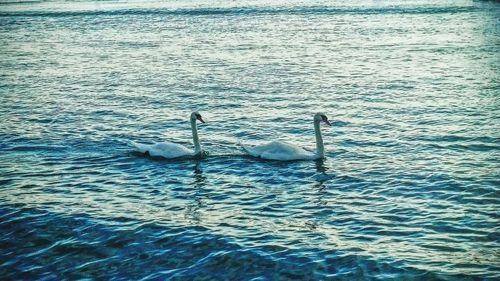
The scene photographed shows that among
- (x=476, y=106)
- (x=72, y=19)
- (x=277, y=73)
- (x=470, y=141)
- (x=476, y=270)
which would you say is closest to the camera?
(x=476, y=270)

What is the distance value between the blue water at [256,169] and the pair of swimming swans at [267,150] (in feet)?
1.06

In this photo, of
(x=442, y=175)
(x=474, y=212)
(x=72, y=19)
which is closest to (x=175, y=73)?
(x=442, y=175)

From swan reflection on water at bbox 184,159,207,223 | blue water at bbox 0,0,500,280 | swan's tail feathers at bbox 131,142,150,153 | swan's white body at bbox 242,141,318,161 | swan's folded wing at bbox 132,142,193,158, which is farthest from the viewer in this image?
swan's tail feathers at bbox 131,142,150,153

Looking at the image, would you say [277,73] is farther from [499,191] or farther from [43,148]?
[499,191]

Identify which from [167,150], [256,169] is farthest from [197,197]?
[167,150]

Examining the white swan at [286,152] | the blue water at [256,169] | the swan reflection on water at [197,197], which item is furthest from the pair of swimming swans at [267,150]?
the swan reflection on water at [197,197]

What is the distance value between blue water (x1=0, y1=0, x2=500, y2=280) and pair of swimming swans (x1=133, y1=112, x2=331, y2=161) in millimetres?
323

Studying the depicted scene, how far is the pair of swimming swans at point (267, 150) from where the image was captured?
17.7 meters

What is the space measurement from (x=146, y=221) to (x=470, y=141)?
11.1 m

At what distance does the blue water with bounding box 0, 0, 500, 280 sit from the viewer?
1149 centimetres

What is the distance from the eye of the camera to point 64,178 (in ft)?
54.0

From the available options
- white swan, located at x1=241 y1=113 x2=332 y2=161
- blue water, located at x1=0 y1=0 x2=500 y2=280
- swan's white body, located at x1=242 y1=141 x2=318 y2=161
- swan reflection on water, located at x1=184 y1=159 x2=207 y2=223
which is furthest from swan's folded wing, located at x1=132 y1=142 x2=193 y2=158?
swan's white body, located at x1=242 y1=141 x2=318 y2=161

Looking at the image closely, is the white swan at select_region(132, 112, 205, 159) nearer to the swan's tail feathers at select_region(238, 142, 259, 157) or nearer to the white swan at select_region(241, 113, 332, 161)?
the swan's tail feathers at select_region(238, 142, 259, 157)

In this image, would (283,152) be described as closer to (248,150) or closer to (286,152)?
(286,152)
